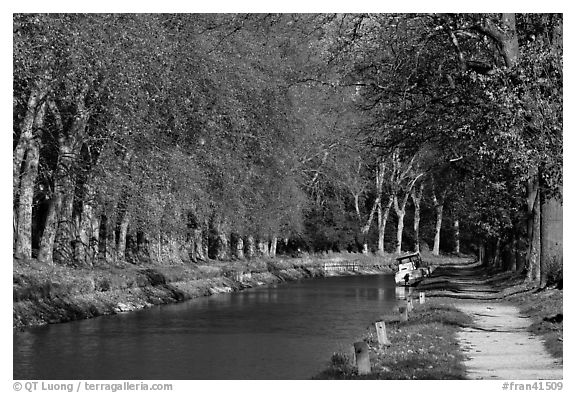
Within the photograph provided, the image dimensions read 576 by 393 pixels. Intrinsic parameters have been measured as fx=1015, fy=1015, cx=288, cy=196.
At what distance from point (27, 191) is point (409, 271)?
1433 inches

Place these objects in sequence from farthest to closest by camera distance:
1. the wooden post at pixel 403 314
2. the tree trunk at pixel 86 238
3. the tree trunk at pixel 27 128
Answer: the tree trunk at pixel 86 238 → the tree trunk at pixel 27 128 → the wooden post at pixel 403 314

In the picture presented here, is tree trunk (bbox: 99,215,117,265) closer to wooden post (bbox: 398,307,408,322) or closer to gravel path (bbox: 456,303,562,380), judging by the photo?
wooden post (bbox: 398,307,408,322)

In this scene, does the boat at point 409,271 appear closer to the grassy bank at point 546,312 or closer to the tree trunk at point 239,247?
the tree trunk at point 239,247

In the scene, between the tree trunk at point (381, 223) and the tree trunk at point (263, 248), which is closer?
the tree trunk at point (263, 248)

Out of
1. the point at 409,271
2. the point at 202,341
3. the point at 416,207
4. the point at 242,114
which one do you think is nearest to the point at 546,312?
the point at 202,341

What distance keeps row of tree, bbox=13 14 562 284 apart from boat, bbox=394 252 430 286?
6845 mm

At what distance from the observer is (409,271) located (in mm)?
72688

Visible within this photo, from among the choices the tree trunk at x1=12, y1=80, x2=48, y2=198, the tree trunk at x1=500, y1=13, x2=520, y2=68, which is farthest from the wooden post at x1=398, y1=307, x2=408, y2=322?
the tree trunk at x1=12, y1=80, x2=48, y2=198

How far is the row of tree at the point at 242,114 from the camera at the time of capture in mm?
36031

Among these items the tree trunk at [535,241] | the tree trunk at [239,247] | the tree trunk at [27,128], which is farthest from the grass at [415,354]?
the tree trunk at [239,247]

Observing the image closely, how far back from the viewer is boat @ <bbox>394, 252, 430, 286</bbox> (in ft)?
238

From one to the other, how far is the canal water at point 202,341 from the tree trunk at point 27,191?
5172mm

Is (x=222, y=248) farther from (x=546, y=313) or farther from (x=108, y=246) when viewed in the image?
(x=546, y=313)

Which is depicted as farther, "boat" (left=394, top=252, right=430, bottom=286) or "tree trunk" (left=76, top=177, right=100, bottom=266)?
"boat" (left=394, top=252, right=430, bottom=286)
